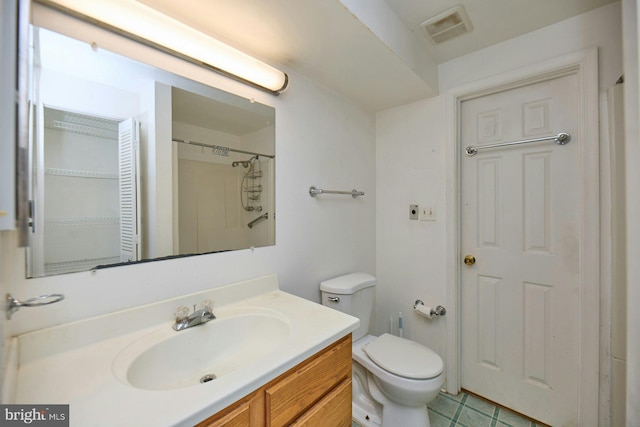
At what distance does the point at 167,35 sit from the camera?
0.92 metres

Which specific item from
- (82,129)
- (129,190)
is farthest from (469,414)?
(82,129)

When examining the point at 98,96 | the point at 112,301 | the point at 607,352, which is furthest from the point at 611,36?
the point at 112,301

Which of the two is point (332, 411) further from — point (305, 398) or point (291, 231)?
point (291, 231)

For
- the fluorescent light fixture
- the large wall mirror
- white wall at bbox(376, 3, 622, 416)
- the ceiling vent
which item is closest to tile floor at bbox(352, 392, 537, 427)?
white wall at bbox(376, 3, 622, 416)

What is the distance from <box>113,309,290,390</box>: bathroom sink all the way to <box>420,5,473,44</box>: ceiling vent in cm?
161

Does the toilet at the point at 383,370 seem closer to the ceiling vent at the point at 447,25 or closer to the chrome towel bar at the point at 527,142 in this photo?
the chrome towel bar at the point at 527,142

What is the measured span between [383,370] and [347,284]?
462 millimetres

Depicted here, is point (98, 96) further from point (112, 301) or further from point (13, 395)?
point (13, 395)

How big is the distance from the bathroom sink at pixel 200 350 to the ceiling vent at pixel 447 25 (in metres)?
1.61

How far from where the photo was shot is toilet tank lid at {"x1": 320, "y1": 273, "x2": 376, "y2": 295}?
1.48 meters

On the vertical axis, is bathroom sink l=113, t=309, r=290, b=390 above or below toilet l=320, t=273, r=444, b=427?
above

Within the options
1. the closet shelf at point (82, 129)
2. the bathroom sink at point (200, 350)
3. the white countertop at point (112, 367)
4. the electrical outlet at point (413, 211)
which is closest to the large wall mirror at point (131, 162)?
the closet shelf at point (82, 129)

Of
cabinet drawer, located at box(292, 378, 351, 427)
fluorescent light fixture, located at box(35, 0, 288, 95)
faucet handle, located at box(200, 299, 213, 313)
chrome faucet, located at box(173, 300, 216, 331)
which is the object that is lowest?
cabinet drawer, located at box(292, 378, 351, 427)

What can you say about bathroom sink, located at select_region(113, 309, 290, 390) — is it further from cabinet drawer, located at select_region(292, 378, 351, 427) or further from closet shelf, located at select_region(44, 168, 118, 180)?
closet shelf, located at select_region(44, 168, 118, 180)
